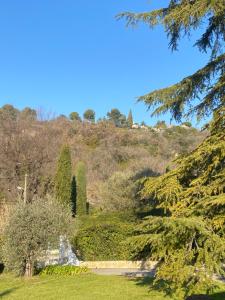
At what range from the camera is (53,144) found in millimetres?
38062

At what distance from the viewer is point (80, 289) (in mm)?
10930

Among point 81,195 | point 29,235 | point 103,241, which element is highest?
point 81,195

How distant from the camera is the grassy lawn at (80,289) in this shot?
31.6 ft

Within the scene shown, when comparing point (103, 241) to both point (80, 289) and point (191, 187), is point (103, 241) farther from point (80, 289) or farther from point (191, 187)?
point (191, 187)

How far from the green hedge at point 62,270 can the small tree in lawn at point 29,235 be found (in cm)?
56

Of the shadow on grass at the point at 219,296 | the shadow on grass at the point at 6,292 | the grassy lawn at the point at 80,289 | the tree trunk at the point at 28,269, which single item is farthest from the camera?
the tree trunk at the point at 28,269

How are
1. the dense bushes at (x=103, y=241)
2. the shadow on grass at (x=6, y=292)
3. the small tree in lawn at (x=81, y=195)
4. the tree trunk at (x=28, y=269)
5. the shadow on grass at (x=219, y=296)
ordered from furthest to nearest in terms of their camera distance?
the small tree in lawn at (x=81, y=195), the dense bushes at (x=103, y=241), the tree trunk at (x=28, y=269), the shadow on grass at (x=6, y=292), the shadow on grass at (x=219, y=296)

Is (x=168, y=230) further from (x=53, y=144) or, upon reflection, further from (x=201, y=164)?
(x=53, y=144)

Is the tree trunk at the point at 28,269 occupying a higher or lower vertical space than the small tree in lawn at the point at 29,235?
lower

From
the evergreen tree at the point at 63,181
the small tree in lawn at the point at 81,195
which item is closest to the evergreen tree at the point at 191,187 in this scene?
the evergreen tree at the point at 63,181

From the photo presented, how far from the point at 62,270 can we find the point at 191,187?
8.78 metres

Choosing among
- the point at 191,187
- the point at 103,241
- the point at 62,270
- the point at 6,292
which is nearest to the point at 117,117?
the point at 103,241

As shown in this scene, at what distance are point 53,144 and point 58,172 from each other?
9.21 meters

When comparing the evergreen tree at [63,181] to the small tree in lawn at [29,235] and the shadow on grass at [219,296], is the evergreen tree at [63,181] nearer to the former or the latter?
the small tree in lawn at [29,235]
